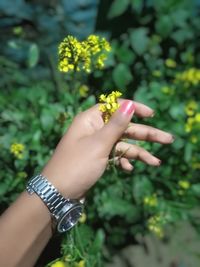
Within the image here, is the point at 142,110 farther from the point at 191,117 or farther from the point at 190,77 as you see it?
the point at 190,77

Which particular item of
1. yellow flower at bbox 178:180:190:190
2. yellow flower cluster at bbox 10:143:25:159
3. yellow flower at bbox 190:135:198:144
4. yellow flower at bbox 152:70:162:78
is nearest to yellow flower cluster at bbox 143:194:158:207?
yellow flower at bbox 178:180:190:190

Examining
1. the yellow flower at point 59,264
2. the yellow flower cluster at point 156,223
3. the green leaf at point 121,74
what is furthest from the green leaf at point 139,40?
the yellow flower at point 59,264

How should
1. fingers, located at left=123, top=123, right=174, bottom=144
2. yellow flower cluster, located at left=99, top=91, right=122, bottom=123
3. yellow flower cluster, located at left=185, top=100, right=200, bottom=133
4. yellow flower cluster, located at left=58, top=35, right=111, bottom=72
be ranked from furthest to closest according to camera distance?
yellow flower cluster, located at left=185, top=100, right=200, bottom=133, fingers, located at left=123, top=123, right=174, bottom=144, yellow flower cluster, located at left=58, top=35, right=111, bottom=72, yellow flower cluster, located at left=99, top=91, right=122, bottom=123

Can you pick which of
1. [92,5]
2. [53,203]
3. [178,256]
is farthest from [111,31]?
[53,203]

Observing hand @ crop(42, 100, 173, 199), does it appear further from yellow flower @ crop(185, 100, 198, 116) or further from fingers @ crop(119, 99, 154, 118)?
yellow flower @ crop(185, 100, 198, 116)

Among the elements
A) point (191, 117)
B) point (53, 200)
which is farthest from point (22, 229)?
point (191, 117)

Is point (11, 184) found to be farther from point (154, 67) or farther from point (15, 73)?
point (154, 67)
